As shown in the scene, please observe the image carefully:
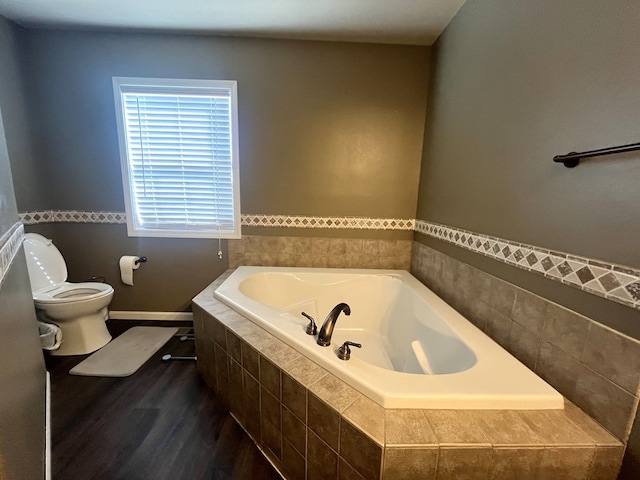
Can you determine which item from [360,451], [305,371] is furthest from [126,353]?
[360,451]

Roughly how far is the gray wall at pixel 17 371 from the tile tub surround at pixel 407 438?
0.77 metres

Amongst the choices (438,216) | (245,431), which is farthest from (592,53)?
(245,431)

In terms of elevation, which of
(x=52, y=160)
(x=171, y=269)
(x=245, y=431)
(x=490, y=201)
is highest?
(x=52, y=160)

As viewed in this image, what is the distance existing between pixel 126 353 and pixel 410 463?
207 centimetres

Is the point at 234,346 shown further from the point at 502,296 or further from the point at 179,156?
the point at 179,156

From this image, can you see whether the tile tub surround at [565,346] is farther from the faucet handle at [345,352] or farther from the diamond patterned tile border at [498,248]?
the faucet handle at [345,352]

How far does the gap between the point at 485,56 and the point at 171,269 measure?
2757 mm

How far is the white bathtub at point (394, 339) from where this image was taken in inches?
35.8

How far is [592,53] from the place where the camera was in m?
0.90

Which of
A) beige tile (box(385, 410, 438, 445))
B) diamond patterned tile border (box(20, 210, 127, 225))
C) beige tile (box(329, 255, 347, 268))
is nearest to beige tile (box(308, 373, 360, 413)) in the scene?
beige tile (box(385, 410, 438, 445))

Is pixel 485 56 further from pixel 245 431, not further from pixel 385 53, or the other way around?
pixel 245 431

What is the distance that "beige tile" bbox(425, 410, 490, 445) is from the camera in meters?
0.78

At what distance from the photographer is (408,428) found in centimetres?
81

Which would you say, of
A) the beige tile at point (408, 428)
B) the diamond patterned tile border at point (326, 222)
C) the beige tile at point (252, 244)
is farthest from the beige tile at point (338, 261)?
the beige tile at point (408, 428)
